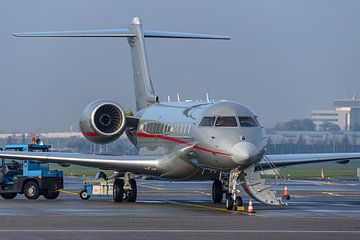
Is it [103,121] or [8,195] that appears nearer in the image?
[103,121]

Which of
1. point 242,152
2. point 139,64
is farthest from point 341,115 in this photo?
point 242,152

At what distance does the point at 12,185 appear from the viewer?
39094mm

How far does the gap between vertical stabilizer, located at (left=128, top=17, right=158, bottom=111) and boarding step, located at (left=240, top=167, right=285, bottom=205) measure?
11.2 metres

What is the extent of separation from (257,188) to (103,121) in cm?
830

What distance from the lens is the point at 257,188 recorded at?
1240 inches

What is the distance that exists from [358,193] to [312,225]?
2078 cm

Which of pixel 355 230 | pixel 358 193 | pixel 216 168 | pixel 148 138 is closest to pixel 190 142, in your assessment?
pixel 216 168

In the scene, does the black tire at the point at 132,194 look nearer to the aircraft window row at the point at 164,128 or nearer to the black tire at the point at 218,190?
the aircraft window row at the point at 164,128

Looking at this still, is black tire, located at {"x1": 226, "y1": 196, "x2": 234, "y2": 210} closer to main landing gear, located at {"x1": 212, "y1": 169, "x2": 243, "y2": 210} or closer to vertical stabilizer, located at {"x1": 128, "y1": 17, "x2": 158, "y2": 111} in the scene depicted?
main landing gear, located at {"x1": 212, "y1": 169, "x2": 243, "y2": 210}

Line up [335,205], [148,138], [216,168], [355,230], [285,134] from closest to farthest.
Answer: [355,230] → [216,168] → [335,205] → [148,138] → [285,134]

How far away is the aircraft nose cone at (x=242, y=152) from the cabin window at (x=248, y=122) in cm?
116

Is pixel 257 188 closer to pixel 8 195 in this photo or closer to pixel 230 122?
pixel 230 122

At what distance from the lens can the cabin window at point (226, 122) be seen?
103 ft

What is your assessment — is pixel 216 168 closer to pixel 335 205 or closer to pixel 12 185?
pixel 335 205
